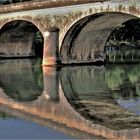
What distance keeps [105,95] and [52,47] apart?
1270 cm

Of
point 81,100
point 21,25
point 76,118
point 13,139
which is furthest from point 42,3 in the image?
point 13,139

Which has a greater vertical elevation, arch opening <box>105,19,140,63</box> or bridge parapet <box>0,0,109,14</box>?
bridge parapet <box>0,0,109,14</box>

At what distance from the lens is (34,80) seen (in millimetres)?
23953

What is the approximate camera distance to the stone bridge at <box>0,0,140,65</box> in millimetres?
28234

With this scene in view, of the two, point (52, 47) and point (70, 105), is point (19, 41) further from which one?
point (70, 105)

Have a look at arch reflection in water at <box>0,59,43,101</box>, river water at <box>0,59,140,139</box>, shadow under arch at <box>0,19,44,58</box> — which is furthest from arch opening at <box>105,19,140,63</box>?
river water at <box>0,59,140,139</box>

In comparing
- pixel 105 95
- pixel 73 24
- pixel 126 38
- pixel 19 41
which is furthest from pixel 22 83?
pixel 126 38

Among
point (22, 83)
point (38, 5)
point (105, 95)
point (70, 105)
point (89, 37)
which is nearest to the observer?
point (70, 105)

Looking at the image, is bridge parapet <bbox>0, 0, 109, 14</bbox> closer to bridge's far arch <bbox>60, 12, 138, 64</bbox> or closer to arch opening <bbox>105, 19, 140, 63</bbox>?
bridge's far arch <bbox>60, 12, 138, 64</bbox>

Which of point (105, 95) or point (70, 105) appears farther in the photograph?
point (105, 95)

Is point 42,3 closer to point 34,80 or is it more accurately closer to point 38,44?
point 34,80

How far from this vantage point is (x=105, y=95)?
18422mm

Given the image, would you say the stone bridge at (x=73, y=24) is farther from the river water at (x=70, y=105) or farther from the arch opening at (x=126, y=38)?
the arch opening at (x=126, y=38)

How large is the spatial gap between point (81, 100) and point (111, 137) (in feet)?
19.9
